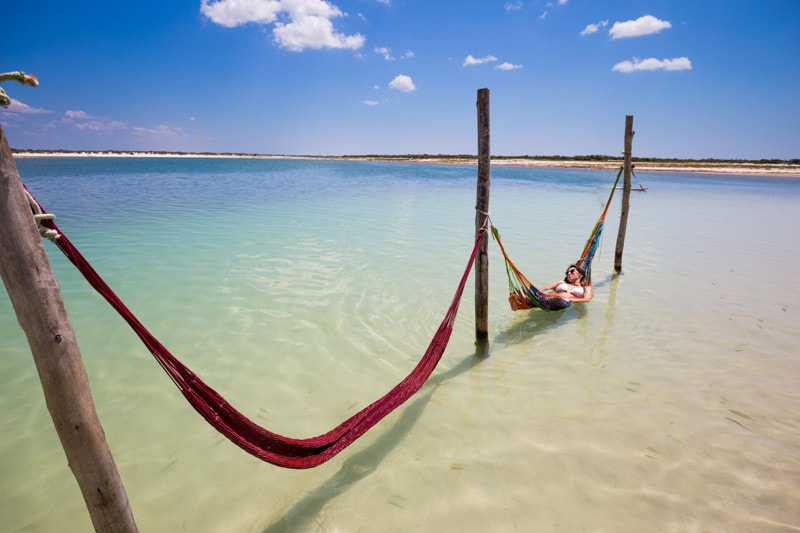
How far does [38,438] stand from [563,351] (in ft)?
16.4

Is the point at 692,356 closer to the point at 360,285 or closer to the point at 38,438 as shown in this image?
the point at 360,285

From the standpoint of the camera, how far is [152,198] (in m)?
15.8

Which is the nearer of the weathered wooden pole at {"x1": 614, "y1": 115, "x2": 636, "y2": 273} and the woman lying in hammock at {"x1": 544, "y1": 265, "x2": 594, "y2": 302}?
the woman lying in hammock at {"x1": 544, "y1": 265, "x2": 594, "y2": 302}

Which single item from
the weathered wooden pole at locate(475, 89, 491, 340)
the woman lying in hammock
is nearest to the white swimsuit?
the woman lying in hammock

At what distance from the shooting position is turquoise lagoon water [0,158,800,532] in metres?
2.41

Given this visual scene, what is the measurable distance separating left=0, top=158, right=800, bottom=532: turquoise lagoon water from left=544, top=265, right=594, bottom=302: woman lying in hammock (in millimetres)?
322

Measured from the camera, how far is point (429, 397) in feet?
11.6

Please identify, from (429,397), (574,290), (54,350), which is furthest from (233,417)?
(574,290)

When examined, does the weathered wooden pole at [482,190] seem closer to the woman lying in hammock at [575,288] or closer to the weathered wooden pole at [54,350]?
the woman lying in hammock at [575,288]

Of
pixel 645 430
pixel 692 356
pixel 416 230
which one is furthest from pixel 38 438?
pixel 416 230

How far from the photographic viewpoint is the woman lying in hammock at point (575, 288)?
5.26 meters

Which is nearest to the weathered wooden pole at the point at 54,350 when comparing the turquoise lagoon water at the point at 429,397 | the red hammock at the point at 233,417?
the red hammock at the point at 233,417

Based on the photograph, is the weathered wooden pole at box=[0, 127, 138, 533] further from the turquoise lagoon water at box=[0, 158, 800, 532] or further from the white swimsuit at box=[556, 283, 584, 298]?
the white swimsuit at box=[556, 283, 584, 298]

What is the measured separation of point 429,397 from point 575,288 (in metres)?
3.04
